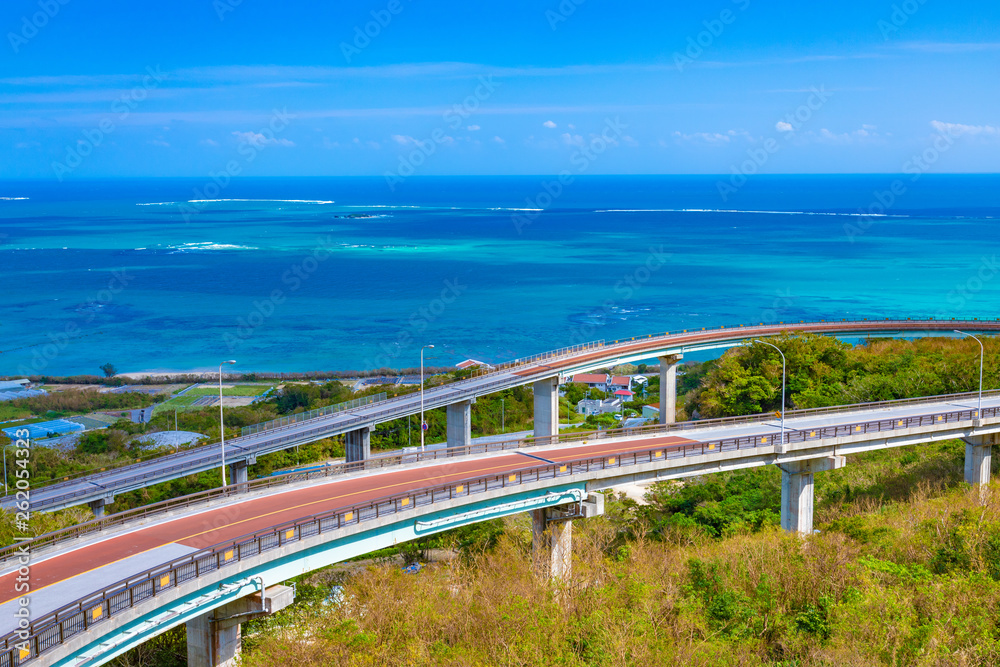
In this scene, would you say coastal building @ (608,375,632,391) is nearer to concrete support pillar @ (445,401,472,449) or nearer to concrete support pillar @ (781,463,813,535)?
concrete support pillar @ (445,401,472,449)

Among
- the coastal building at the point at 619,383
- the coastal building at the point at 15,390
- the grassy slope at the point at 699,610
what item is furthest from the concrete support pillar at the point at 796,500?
the coastal building at the point at 15,390

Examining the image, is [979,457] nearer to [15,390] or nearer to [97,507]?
[97,507]

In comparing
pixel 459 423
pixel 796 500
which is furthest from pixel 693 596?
pixel 459 423

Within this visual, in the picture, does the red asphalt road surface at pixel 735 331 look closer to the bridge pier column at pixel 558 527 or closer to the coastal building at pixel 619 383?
A: the coastal building at pixel 619 383

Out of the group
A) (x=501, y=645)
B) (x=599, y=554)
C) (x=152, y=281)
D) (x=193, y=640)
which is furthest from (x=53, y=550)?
(x=152, y=281)

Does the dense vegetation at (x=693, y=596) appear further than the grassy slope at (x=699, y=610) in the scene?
Yes

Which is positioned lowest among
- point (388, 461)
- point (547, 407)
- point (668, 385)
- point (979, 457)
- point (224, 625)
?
point (224, 625)
